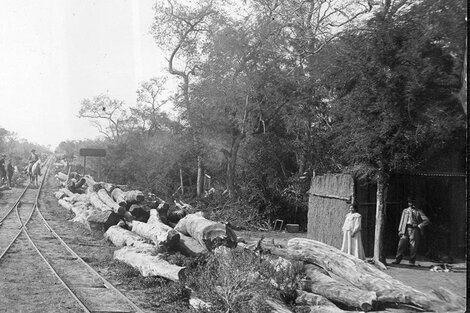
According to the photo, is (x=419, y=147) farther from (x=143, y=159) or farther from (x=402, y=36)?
(x=143, y=159)

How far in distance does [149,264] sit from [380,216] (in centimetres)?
621

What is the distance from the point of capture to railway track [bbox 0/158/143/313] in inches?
317

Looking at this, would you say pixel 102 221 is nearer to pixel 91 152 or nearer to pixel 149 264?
pixel 149 264

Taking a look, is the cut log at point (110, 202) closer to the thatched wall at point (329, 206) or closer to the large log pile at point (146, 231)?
the large log pile at point (146, 231)

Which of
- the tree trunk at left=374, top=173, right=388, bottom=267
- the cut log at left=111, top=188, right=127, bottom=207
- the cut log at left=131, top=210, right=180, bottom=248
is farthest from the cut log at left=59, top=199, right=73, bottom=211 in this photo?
the tree trunk at left=374, top=173, right=388, bottom=267

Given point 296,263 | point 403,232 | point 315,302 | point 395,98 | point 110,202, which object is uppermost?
point 395,98

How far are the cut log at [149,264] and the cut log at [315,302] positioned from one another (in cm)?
240

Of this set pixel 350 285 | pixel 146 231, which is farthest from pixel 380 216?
pixel 146 231

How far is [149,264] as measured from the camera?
1033 cm

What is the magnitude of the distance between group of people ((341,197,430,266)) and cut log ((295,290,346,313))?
4.09 meters

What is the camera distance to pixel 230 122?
80.7 ft

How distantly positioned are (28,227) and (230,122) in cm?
1148

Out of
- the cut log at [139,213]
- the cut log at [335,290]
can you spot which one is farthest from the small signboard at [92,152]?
the cut log at [335,290]

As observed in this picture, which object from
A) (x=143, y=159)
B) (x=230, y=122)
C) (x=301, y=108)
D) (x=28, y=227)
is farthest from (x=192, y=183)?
(x=28, y=227)
